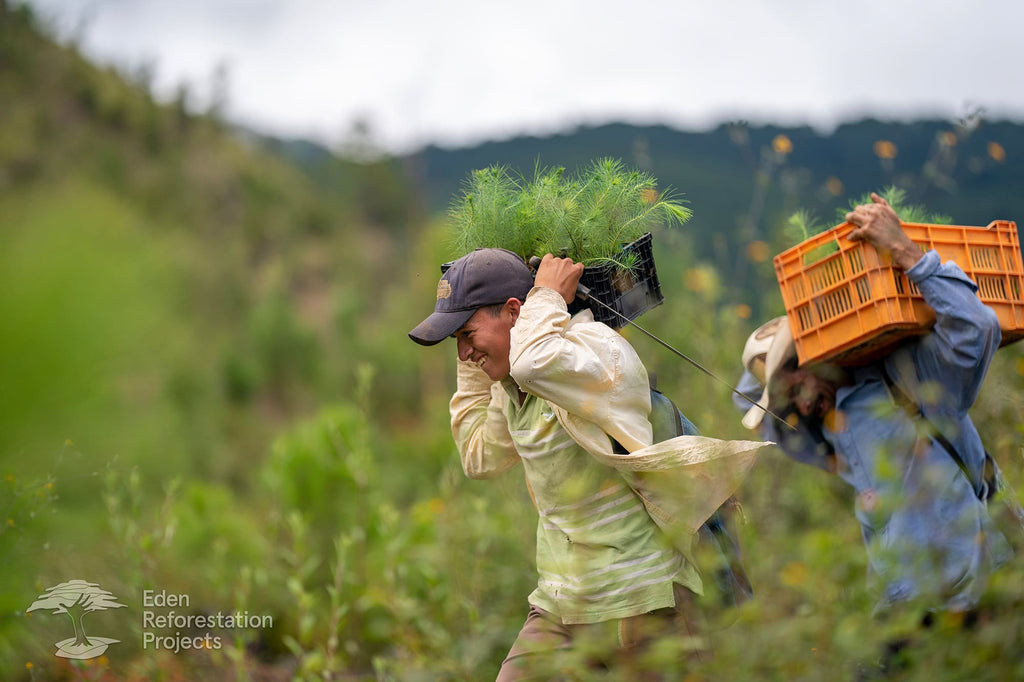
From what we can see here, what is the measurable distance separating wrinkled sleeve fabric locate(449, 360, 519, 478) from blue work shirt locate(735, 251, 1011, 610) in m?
1.03

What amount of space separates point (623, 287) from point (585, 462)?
0.50 m

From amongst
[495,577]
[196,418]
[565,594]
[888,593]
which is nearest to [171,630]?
[495,577]

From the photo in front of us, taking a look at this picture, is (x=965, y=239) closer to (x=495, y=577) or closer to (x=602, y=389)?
(x=602, y=389)

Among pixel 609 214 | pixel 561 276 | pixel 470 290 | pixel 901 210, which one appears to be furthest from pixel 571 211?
pixel 901 210

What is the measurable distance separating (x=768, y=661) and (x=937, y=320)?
122 centimetres

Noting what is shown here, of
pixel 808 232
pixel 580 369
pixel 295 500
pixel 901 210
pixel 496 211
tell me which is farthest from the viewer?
pixel 295 500

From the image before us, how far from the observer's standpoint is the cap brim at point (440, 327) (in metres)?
2.28

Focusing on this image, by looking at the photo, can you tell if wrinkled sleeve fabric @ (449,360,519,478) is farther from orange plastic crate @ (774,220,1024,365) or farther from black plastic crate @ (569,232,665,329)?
orange plastic crate @ (774,220,1024,365)

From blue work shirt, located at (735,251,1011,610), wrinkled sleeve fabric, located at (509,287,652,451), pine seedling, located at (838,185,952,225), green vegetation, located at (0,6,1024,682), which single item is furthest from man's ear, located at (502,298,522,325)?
pine seedling, located at (838,185,952,225)

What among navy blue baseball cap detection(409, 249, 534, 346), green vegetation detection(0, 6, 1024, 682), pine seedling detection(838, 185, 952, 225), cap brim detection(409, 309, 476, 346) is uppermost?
pine seedling detection(838, 185, 952, 225)

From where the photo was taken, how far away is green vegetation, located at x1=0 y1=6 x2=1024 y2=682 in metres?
1.19

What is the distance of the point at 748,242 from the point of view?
5121 millimetres

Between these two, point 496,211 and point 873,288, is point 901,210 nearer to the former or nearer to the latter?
point 873,288

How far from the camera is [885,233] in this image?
2.35 metres
